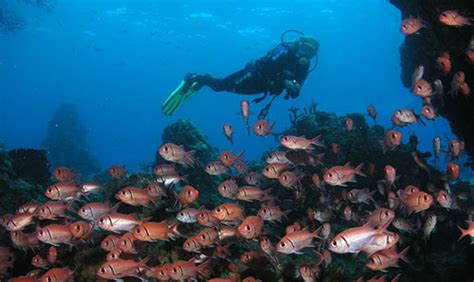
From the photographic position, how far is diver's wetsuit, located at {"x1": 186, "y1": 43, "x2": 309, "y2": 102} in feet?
36.5

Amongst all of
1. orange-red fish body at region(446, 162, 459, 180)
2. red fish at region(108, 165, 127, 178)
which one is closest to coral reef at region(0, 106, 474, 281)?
red fish at region(108, 165, 127, 178)

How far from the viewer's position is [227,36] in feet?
222

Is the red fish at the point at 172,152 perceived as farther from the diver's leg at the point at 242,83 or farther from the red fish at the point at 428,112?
the diver's leg at the point at 242,83

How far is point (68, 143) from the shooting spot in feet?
124

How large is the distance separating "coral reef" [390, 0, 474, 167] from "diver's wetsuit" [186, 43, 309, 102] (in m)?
3.56

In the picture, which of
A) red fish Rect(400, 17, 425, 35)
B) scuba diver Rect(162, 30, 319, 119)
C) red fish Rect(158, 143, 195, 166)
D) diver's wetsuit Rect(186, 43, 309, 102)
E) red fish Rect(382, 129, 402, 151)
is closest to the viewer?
red fish Rect(400, 17, 425, 35)

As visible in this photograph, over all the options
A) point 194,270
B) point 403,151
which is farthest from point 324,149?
point 194,270

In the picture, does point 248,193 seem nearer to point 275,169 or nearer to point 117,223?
point 275,169

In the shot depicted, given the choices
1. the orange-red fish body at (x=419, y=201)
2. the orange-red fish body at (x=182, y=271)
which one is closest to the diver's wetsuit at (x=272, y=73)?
the orange-red fish body at (x=419, y=201)

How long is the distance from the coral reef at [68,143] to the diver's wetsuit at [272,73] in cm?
2543

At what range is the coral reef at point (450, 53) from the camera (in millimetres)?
6883

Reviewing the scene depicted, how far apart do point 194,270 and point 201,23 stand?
59.9 meters

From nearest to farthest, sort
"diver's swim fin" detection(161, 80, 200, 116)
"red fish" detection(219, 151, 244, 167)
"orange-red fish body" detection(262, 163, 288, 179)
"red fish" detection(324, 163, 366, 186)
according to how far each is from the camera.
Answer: "red fish" detection(324, 163, 366, 186)
"orange-red fish body" detection(262, 163, 288, 179)
"red fish" detection(219, 151, 244, 167)
"diver's swim fin" detection(161, 80, 200, 116)

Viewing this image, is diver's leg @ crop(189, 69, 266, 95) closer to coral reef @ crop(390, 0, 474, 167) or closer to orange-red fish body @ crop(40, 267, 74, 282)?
coral reef @ crop(390, 0, 474, 167)
